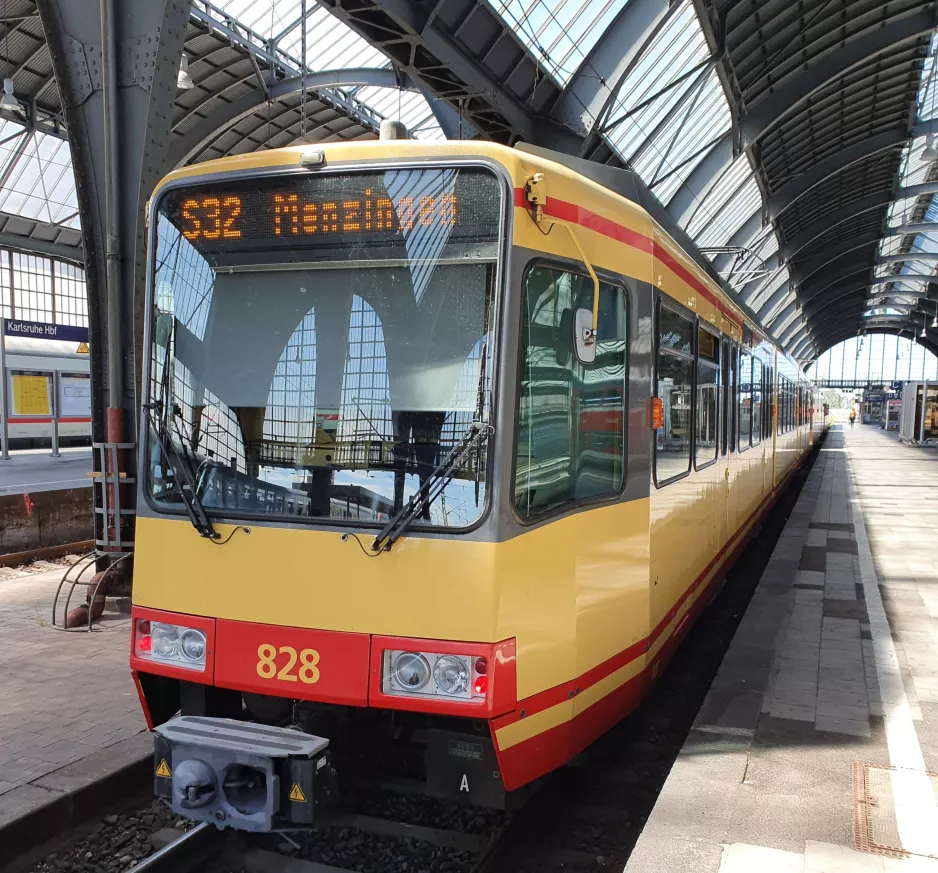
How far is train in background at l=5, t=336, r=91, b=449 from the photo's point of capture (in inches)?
733

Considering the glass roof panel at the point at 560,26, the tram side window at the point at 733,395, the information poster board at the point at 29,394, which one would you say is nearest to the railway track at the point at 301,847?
the tram side window at the point at 733,395

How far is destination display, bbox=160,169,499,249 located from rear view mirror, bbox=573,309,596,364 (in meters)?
0.58

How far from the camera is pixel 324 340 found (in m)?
3.48

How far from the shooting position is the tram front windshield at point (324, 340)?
3.31 meters

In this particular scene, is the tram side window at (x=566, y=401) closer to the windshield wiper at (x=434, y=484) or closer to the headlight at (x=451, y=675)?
the windshield wiper at (x=434, y=484)

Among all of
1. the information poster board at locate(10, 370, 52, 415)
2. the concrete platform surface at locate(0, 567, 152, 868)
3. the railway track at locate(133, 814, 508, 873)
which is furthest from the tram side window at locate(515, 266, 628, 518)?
the information poster board at locate(10, 370, 52, 415)

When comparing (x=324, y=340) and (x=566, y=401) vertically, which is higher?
(x=324, y=340)

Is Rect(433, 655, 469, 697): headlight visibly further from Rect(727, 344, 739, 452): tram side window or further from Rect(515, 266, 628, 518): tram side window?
Rect(727, 344, 739, 452): tram side window

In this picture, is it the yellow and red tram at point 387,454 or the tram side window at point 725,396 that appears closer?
the yellow and red tram at point 387,454

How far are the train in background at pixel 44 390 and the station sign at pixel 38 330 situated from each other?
1.08 m

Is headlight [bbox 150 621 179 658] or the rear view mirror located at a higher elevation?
the rear view mirror

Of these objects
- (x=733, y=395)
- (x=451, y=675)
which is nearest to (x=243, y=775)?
(x=451, y=675)

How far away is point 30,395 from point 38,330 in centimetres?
243

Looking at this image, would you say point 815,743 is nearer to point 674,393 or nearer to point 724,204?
point 674,393
